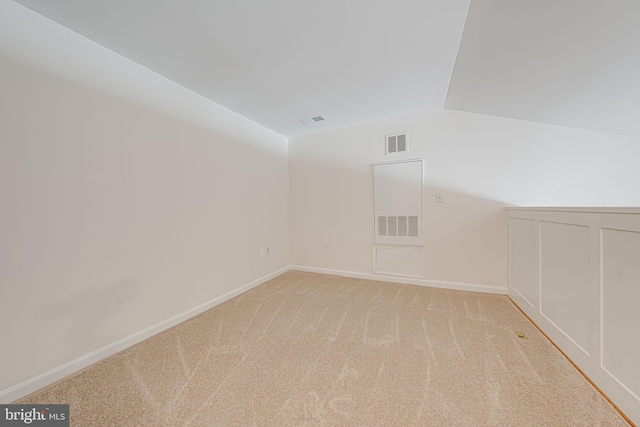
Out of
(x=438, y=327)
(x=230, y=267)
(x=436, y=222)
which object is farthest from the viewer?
(x=436, y=222)

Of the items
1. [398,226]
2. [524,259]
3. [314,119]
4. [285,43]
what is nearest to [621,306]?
[524,259]

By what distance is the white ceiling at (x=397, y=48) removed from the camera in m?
1.33

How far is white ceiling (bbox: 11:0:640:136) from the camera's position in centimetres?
133

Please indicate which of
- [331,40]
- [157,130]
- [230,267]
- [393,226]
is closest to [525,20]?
[331,40]

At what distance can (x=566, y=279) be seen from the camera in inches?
60.2

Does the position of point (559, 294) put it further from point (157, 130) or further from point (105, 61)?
point (105, 61)

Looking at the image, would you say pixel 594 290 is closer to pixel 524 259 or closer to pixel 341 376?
pixel 524 259

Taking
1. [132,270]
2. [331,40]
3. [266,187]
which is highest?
[331,40]

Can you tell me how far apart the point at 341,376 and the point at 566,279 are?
169cm

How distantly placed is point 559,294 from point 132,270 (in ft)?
10.8

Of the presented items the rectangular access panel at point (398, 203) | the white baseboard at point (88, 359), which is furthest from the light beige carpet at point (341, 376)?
the rectangular access panel at point (398, 203)

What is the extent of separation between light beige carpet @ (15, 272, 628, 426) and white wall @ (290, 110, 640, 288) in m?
0.85

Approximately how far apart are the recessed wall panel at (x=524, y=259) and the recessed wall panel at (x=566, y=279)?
0.41 feet

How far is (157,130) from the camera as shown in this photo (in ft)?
6.43
